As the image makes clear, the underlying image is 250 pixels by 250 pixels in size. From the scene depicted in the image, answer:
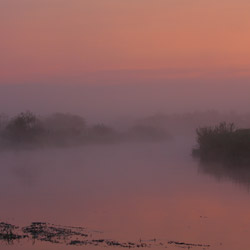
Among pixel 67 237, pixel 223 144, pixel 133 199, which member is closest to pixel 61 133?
pixel 223 144

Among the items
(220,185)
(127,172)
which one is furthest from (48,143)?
(220,185)

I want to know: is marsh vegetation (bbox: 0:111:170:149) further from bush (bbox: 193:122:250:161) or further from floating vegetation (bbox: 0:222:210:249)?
floating vegetation (bbox: 0:222:210:249)

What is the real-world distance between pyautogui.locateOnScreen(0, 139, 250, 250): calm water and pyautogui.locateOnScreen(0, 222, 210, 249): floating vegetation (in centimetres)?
23

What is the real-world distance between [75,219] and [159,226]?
5.59 feet

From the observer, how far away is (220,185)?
53.5 ft

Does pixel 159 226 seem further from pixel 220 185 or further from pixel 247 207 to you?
pixel 220 185

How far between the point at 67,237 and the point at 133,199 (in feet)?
14.4

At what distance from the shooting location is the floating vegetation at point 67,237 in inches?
356

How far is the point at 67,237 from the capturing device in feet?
30.8

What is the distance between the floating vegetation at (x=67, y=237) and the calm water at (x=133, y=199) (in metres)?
0.23

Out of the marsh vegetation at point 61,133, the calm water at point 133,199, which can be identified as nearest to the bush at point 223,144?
the calm water at point 133,199

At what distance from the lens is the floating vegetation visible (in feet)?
29.6

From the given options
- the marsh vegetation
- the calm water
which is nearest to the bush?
the calm water

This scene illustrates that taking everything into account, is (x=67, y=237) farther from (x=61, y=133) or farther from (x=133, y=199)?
(x=61, y=133)
